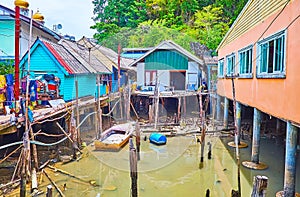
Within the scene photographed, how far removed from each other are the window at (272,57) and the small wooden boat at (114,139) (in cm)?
711

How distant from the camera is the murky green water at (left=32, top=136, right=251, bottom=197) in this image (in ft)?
32.5

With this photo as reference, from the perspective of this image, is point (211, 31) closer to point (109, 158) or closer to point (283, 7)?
point (109, 158)

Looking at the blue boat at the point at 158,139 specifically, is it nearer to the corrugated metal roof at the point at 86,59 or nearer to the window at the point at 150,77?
the corrugated metal roof at the point at 86,59

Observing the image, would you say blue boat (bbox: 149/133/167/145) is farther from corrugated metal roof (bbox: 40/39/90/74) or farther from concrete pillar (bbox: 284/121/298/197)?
concrete pillar (bbox: 284/121/298/197)

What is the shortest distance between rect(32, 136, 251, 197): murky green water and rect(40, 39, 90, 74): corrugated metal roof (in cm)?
437

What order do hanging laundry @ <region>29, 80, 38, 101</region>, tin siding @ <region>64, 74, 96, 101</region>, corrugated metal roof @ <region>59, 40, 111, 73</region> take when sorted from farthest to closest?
corrugated metal roof @ <region>59, 40, 111, 73</region> < tin siding @ <region>64, 74, 96, 101</region> < hanging laundry @ <region>29, 80, 38, 101</region>

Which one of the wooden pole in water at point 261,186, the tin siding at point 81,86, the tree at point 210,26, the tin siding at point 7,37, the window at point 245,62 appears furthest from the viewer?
the tree at point 210,26

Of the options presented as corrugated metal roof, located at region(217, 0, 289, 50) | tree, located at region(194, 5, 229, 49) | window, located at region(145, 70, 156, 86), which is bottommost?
window, located at region(145, 70, 156, 86)

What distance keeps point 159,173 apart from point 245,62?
5619mm

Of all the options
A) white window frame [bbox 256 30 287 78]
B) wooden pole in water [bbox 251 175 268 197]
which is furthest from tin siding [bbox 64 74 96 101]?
wooden pole in water [bbox 251 175 268 197]

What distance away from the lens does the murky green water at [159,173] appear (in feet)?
32.5

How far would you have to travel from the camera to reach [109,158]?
13406mm

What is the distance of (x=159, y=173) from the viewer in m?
11.7

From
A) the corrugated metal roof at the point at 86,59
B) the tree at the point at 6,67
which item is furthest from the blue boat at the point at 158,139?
the tree at the point at 6,67
